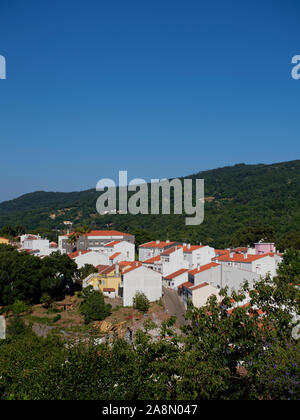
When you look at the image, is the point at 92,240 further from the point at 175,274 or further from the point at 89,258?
the point at 175,274

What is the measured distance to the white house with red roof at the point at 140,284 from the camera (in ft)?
118

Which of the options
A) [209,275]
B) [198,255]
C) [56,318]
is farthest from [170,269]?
[56,318]

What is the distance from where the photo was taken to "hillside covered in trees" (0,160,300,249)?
70.9 m

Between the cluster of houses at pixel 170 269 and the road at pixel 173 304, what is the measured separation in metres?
0.63

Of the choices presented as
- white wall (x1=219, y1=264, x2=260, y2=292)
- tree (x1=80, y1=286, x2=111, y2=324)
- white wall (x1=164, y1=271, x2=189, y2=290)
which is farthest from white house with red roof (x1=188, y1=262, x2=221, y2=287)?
tree (x1=80, y1=286, x2=111, y2=324)

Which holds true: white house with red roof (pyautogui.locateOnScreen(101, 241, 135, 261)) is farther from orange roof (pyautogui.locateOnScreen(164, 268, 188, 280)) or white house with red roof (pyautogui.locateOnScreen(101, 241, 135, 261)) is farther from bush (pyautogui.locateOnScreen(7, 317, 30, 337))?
bush (pyautogui.locateOnScreen(7, 317, 30, 337))

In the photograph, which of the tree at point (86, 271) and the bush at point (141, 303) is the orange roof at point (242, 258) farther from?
the tree at point (86, 271)

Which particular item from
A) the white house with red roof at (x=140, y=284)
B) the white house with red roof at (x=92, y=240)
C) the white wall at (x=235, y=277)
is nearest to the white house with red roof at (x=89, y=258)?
the white house with red roof at (x=92, y=240)

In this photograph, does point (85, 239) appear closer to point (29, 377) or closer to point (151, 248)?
point (151, 248)

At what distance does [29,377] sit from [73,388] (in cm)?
211

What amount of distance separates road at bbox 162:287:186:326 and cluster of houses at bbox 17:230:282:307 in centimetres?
63

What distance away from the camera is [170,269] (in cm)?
4491

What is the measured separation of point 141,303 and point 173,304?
3.38 m
